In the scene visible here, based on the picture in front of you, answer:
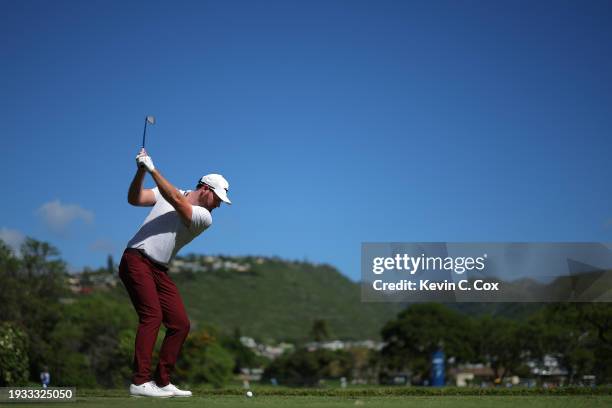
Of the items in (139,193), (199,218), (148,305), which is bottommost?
(148,305)

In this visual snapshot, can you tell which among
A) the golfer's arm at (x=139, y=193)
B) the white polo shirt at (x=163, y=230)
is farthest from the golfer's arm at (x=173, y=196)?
the golfer's arm at (x=139, y=193)

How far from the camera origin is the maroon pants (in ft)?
33.4

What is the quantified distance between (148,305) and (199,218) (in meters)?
1.27

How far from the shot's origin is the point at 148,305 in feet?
33.7

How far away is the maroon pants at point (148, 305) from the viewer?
10180 millimetres

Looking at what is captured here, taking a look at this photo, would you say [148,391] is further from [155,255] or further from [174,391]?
[155,255]

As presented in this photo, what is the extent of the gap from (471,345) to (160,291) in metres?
127

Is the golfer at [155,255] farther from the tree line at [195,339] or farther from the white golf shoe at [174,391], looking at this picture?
the tree line at [195,339]

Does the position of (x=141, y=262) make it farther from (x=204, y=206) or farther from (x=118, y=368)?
(x=118, y=368)

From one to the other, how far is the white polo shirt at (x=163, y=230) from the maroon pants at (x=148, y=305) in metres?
0.16

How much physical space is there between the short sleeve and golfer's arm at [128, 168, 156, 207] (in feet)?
2.57

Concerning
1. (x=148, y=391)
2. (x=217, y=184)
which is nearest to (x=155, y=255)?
(x=217, y=184)

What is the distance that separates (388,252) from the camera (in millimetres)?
42688

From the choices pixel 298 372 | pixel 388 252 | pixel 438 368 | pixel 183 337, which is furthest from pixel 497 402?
pixel 298 372
